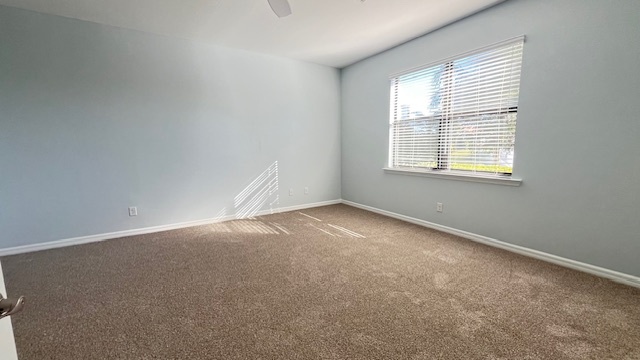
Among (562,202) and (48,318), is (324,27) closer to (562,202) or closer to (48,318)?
(562,202)

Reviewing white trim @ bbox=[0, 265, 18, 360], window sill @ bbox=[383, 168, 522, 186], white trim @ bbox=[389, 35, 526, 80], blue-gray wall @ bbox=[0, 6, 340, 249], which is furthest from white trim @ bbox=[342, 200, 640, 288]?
white trim @ bbox=[0, 265, 18, 360]

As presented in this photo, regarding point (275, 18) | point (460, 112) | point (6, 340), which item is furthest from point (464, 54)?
point (6, 340)

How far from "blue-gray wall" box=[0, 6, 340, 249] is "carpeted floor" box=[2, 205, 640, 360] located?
0.61 meters

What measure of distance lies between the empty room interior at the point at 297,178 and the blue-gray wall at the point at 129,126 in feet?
0.07

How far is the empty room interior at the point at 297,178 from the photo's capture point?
1.66 metres

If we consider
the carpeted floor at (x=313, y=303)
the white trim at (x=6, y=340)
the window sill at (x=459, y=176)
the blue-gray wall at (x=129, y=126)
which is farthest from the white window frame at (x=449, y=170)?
the white trim at (x=6, y=340)

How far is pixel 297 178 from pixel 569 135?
3.46m

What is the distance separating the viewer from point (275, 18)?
9.39 ft

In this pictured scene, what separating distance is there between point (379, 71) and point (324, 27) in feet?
4.29

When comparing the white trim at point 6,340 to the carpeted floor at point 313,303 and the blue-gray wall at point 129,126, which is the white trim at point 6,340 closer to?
the carpeted floor at point 313,303

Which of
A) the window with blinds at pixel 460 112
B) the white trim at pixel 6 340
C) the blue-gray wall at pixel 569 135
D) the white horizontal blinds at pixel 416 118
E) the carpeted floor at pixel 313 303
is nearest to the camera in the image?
the white trim at pixel 6 340

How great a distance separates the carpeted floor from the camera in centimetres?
147

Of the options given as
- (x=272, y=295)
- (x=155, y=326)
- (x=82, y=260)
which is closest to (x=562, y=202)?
(x=272, y=295)

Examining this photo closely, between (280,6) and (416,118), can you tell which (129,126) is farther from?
(416,118)
